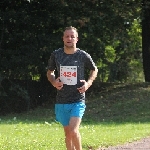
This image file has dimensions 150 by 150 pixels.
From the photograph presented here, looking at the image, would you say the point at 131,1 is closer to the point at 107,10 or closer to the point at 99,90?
the point at 107,10

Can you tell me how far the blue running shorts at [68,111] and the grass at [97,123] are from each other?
2.41 metres

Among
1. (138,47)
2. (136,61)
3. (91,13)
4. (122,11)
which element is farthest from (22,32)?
(136,61)

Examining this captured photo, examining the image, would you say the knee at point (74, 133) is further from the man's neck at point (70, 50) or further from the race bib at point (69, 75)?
the man's neck at point (70, 50)

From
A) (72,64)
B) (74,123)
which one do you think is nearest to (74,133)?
(74,123)

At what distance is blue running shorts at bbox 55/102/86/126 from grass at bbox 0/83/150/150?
7.92 ft

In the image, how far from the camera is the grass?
35.3ft

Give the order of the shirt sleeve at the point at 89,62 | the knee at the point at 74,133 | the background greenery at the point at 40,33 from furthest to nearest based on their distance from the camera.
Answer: the background greenery at the point at 40,33
the shirt sleeve at the point at 89,62
the knee at the point at 74,133

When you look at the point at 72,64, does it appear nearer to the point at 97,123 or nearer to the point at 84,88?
the point at 84,88

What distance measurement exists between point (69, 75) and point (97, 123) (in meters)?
9.58

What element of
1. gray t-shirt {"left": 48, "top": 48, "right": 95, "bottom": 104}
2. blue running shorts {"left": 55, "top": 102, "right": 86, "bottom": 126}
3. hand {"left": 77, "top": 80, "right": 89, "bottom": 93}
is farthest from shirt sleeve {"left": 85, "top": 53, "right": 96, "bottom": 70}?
blue running shorts {"left": 55, "top": 102, "right": 86, "bottom": 126}

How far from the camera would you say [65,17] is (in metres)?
23.5

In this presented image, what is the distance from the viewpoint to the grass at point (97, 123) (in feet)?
35.3

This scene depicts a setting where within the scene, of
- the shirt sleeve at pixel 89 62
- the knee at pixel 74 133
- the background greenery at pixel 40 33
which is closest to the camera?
the knee at pixel 74 133

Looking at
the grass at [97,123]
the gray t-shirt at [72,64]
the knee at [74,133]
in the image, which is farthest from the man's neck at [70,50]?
the grass at [97,123]
